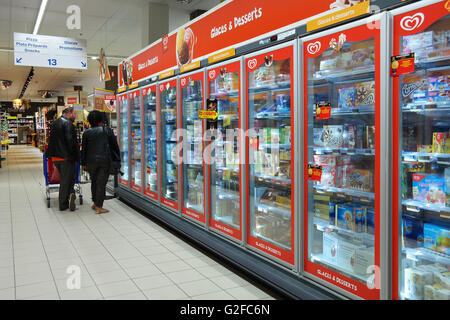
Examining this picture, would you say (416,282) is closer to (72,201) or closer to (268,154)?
(268,154)

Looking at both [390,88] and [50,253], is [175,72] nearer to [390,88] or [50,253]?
[50,253]

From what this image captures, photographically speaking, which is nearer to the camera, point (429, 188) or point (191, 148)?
point (429, 188)

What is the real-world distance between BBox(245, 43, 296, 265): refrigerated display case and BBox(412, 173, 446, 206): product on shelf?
1.14 m

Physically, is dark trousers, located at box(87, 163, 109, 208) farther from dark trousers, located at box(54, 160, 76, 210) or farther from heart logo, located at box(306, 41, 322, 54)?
heart logo, located at box(306, 41, 322, 54)

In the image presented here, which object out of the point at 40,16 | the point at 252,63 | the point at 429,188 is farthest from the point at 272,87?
the point at 40,16

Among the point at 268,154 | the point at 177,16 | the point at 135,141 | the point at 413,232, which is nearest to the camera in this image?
the point at 413,232

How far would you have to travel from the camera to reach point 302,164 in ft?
9.84

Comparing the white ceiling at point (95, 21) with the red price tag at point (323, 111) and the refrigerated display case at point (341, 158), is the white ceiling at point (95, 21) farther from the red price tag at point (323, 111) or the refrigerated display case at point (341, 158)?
the red price tag at point (323, 111)

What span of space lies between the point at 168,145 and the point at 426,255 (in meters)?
4.15

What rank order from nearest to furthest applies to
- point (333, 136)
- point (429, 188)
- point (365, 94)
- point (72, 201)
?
1. point (429, 188)
2. point (365, 94)
3. point (333, 136)
4. point (72, 201)

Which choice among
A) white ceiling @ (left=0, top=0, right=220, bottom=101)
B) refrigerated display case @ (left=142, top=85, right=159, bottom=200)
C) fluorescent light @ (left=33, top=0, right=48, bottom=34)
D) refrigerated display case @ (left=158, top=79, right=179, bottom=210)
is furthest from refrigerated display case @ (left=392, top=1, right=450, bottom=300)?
fluorescent light @ (left=33, top=0, right=48, bottom=34)

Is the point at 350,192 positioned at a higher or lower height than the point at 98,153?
lower

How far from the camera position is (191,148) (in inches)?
205

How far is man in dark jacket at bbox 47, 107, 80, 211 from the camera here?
6574 millimetres
